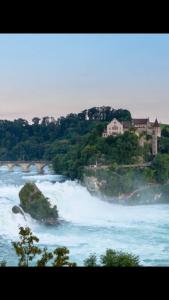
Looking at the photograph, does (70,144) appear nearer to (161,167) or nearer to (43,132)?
(43,132)

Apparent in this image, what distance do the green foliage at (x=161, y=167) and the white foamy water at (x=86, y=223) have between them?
0.20 meters

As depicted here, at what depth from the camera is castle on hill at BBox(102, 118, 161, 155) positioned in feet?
10.8

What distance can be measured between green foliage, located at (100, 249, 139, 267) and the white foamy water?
0.44ft

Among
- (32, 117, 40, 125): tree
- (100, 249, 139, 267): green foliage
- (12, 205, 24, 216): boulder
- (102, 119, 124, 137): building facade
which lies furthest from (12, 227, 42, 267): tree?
(102, 119, 124, 137): building facade

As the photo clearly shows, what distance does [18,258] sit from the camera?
2.79m

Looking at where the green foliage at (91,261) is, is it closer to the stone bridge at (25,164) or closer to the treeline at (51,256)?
the treeline at (51,256)

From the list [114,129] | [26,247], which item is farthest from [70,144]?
[26,247]

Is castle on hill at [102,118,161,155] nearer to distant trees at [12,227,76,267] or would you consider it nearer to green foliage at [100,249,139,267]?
green foliage at [100,249,139,267]

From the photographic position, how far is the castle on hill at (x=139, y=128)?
330 centimetres

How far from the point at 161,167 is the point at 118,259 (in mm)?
924
